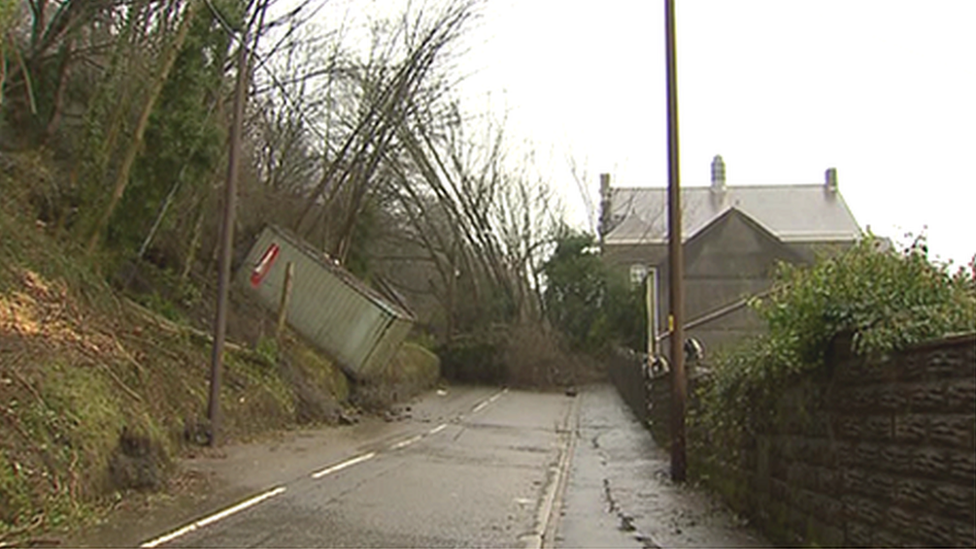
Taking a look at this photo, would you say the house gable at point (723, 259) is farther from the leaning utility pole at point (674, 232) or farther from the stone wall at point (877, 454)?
the stone wall at point (877, 454)

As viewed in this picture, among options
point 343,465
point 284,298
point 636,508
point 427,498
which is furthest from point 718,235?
point 427,498

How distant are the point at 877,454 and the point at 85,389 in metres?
9.04

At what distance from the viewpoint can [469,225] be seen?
2117 inches

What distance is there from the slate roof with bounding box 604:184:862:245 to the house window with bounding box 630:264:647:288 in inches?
158

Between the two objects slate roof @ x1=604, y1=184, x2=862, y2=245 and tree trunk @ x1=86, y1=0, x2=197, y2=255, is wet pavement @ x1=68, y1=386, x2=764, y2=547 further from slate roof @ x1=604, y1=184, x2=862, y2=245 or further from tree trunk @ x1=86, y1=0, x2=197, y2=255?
slate roof @ x1=604, y1=184, x2=862, y2=245

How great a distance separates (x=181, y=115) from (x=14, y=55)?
294 cm

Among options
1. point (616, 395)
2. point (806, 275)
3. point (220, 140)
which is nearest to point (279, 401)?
point (220, 140)

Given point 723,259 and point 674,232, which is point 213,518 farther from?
point 723,259

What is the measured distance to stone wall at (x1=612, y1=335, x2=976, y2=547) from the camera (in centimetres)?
573

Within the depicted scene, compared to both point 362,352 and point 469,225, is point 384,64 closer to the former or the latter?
point 362,352

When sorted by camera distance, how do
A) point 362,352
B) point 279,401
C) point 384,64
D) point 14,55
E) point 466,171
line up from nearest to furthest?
point 14,55 < point 279,401 < point 362,352 < point 384,64 < point 466,171

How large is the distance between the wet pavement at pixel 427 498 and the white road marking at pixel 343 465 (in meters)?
0.02

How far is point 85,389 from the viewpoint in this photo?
1237 centimetres

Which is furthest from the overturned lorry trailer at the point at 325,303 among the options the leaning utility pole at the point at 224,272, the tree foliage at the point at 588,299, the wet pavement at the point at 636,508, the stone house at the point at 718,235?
the tree foliage at the point at 588,299
